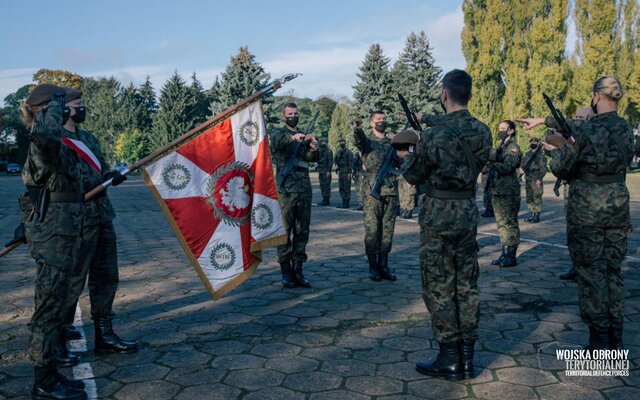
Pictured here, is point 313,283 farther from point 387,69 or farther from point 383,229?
point 387,69

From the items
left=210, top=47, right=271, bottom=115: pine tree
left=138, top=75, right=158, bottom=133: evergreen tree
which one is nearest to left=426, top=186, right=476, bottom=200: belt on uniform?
left=210, top=47, right=271, bottom=115: pine tree

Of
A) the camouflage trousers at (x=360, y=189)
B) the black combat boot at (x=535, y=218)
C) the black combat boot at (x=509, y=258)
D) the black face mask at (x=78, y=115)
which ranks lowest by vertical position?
the black combat boot at (x=535, y=218)

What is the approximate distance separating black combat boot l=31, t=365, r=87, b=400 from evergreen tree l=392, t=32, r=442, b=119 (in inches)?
1606

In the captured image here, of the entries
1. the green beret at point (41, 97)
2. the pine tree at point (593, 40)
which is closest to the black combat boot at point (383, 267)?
the green beret at point (41, 97)

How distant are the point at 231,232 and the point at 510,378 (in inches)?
108

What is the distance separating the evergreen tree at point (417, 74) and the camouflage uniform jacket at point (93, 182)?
39591mm

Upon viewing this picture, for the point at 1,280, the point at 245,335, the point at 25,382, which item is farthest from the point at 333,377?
the point at 1,280

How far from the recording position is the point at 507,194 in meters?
8.18

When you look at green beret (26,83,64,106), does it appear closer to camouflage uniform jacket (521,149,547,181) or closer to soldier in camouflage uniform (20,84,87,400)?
soldier in camouflage uniform (20,84,87,400)

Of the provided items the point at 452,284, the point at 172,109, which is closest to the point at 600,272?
the point at 452,284

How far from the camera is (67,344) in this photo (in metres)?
4.86

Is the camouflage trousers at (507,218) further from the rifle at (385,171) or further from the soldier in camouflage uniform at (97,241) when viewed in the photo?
the soldier in camouflage uniform at (97,241)

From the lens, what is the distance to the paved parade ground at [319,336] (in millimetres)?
3881

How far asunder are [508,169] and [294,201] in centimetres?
337
